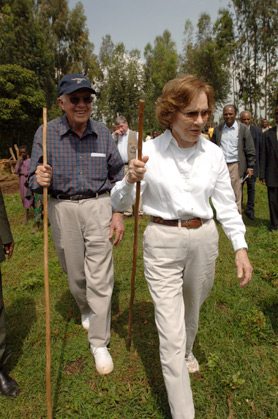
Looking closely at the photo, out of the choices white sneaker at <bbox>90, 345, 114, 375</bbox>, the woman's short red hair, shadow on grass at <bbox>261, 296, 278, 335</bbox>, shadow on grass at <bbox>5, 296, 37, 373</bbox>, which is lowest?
shadow on grass at <bbox>5, 296, 37, 373</bbox>

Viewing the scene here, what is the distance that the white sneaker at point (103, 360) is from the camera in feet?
10.1

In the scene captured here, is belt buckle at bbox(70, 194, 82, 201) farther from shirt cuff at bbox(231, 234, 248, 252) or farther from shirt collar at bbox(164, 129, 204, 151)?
shirt cuff at bbox(231, 234, 248, 252)

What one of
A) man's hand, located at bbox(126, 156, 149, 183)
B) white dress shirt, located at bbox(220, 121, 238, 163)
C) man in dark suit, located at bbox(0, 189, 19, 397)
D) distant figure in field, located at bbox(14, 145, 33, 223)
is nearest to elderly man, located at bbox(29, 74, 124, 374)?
man in dark suit, located at bbox(0, 189, 19, 397)

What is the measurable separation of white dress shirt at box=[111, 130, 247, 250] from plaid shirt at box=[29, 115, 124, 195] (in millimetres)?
708

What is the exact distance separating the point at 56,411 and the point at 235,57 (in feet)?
125

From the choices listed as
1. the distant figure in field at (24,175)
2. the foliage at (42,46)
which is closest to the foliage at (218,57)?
the foliage at (42,46)

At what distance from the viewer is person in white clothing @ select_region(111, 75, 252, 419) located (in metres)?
2.26

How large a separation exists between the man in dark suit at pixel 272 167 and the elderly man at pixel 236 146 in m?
0.27

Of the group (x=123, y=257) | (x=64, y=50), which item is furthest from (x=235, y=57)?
(x=123, y=257)

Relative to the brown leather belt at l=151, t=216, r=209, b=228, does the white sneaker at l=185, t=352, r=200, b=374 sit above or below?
below

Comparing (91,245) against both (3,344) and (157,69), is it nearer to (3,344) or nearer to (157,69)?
(3,344)

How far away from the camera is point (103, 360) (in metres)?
3.10

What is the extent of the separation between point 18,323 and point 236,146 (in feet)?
18.0

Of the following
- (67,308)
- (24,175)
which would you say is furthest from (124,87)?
(67,308)
